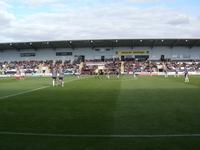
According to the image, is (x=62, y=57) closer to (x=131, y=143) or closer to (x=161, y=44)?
(x=161, y=44)

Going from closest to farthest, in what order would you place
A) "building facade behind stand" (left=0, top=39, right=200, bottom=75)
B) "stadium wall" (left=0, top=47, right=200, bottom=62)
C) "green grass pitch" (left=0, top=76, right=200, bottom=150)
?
"green grass pitch" (left=0, top=76, right=200, bottom=150) < "building facade behind stand" (left=0, top=39, right=200, bottom=75) < "stadium wall" (left=0, top=47, right=200, bottom=62)

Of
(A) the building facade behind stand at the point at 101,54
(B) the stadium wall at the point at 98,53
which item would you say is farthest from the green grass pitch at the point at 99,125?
(B) the stadium wall at the point at 98,53

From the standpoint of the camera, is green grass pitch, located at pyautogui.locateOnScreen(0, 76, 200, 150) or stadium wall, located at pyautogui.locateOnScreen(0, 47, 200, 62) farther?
stadium wall, located at pyautogui.locateOnScreen(0, 47, 200, 62)

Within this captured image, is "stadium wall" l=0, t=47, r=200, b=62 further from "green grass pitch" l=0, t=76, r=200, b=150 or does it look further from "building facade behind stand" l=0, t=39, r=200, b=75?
"green grass pitch" l=0, t=76, r=200, b=150

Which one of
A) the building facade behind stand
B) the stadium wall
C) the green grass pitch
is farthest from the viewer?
the stadium wall

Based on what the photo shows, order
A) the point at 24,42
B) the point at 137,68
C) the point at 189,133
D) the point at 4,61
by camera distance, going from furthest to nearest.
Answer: the point at 4,61 < the point at 24,42 < the point at 137,68 < the point at 189,133

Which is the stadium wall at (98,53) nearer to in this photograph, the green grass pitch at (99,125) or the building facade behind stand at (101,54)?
the building facade behind stand at (101,54)

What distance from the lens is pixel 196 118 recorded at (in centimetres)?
1550

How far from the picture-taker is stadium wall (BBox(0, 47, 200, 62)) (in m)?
105

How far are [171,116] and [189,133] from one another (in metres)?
3.63

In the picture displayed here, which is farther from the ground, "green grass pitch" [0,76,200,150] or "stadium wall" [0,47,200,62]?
"stadium wall" [0,47,200,62]

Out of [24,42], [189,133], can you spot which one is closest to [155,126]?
[189,133]

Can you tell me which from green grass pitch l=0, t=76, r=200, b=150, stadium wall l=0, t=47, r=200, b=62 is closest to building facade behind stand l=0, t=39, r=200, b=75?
stadium wall l=0, t=47, r=200, b=62

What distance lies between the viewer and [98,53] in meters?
107
